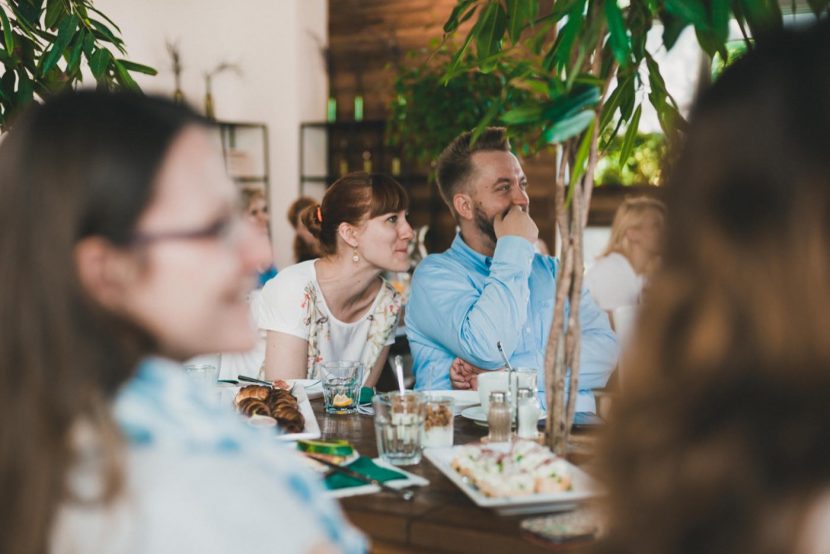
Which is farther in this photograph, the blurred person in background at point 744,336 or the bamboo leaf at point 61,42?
the bamboo leaf at point 61,42

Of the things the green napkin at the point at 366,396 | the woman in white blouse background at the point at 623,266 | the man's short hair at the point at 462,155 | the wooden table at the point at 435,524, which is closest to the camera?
the wooden table at the point at 435,524

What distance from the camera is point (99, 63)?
190cm

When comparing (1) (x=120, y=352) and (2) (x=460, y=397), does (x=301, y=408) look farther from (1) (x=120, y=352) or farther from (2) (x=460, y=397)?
(1) (x=120, y=352)

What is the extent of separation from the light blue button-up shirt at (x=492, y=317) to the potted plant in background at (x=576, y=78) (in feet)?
2.35

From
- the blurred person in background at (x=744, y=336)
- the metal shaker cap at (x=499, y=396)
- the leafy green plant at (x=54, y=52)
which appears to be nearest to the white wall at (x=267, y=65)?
the leafy green plant at (x=54, y=52)

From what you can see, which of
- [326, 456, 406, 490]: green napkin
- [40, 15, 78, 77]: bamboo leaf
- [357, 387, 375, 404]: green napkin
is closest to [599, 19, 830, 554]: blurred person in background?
[326, 456, 406, 490]: green napkin

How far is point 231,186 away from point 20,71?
1470mm

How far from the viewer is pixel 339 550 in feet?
2.61

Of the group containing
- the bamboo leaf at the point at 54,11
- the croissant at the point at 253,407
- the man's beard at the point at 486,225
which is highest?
the bamboo leaf at the point at 54,11

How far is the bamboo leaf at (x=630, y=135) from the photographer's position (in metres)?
1.62

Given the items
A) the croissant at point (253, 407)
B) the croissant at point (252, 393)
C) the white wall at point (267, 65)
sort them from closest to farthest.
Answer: the croissant at point (253, 407), the croissant at point (252, 393), the white wall at point (267, 65)

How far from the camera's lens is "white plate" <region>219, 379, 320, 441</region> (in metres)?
1.58

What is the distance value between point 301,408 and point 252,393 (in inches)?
4.5

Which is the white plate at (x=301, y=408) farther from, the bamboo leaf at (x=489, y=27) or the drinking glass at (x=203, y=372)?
the bamboo leaf at (x=489, y=27)
